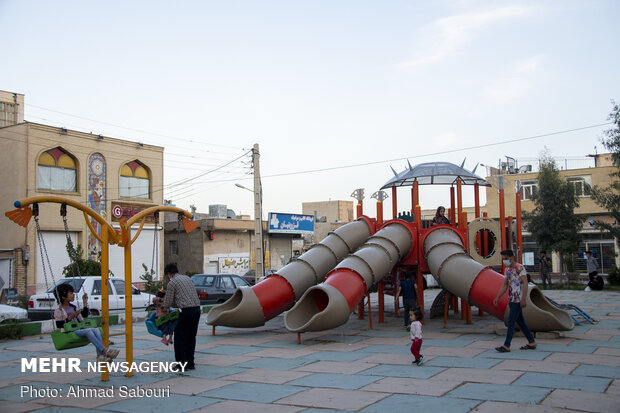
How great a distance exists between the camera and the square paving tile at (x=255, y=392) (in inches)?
306

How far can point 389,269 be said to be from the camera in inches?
566

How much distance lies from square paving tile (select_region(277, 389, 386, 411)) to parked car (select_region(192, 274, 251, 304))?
13.2 meters

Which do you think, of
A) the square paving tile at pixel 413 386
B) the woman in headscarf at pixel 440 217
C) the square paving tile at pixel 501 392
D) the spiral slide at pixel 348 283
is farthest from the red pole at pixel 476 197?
the square paving tile at pixel 501 392

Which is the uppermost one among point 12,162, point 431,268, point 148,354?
point 12,162

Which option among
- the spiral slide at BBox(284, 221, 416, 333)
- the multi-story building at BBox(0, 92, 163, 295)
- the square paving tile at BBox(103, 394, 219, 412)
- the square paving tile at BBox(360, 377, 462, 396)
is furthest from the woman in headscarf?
the multi-story building at BBox(0, 92, 163, 295)

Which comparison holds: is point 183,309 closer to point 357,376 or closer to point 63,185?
point 357,376

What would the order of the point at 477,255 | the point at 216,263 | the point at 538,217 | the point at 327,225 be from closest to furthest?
the point at 477,255 < the point at 538,217 < the point at 216,263 < the point at 327,225

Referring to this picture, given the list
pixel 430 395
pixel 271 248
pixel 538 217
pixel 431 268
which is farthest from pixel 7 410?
pixel 271 248

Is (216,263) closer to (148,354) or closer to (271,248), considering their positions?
(271,248)

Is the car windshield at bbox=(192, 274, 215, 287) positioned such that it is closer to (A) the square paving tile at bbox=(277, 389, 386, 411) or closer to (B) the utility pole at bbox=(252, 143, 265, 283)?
(B) the utility pole at bbox=(252, 143, 265, 283)

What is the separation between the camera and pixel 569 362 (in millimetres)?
9516

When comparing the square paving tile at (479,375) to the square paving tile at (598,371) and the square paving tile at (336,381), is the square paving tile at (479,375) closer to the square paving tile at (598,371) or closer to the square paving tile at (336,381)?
the square paving tile at (598,371)

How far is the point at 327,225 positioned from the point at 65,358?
147ft

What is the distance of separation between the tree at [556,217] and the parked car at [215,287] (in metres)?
18.5
